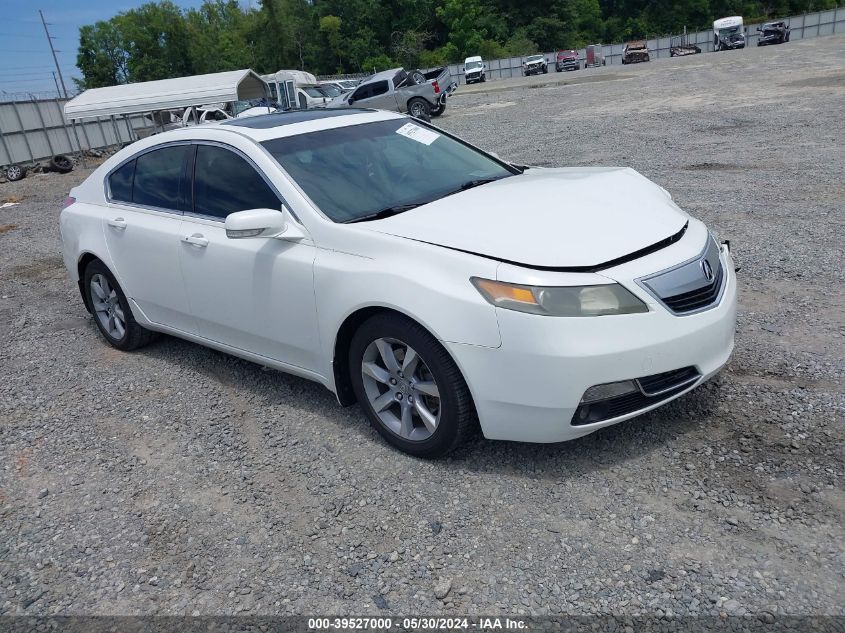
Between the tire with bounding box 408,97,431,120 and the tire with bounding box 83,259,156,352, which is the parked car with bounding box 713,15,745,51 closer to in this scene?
the tire with bounding box 408,97,431,120

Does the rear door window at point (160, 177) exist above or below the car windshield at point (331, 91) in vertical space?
above

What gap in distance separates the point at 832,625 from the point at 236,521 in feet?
7.77

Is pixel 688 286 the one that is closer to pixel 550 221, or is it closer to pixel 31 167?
Answer: pixel 550 221

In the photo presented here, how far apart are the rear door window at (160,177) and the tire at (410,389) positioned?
1901 millimetres

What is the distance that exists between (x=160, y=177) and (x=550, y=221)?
2777 millimetres

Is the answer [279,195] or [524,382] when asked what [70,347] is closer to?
[279,195]

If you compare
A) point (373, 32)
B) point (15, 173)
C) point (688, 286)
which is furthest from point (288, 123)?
point (373, 32)

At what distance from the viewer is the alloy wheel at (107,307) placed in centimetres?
530

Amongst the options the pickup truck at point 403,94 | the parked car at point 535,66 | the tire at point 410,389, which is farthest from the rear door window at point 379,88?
the parked car at point 535,66

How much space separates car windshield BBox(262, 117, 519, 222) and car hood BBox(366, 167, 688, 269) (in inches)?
8.1

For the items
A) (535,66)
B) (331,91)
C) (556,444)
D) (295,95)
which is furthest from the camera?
(535,66)

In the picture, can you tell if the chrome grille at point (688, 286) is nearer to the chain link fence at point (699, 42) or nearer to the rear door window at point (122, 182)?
the rear door window at point (122, 182)

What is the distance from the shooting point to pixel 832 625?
227 centimetres

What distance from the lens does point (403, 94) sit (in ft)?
78.6
